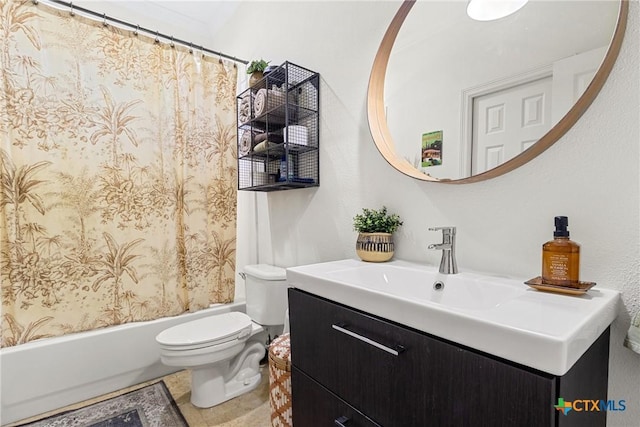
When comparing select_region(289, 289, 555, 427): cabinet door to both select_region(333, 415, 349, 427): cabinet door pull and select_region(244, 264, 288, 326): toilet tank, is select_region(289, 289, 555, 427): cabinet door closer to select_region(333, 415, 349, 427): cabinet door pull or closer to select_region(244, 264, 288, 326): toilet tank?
select_region(333, 415, 349, 427): cabinet door pull

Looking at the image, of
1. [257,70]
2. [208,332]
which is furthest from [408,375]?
[257,70]

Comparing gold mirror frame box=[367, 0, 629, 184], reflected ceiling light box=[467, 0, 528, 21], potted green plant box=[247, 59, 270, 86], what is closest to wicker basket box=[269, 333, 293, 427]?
gold mirror frame box=[367, 0, 629, 184]

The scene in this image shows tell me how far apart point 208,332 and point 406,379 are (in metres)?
1.25

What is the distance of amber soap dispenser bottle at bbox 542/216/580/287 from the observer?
731 mm

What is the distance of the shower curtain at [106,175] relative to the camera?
1565mm

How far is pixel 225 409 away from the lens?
63.1 inches

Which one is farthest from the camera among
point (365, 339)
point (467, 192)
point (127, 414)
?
point (127, 414)

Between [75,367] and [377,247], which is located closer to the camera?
[377,247]

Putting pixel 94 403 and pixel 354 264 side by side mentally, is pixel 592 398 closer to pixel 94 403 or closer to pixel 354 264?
pixel 354 264

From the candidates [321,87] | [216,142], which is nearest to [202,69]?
[216,142]

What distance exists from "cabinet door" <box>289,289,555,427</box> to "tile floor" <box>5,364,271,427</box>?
0.73 m

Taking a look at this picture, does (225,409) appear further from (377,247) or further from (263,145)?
(263,145)

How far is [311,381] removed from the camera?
0.94 m

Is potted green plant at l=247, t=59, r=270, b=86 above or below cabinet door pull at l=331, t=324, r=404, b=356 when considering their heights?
above
